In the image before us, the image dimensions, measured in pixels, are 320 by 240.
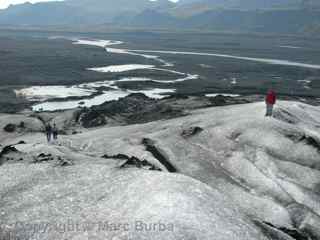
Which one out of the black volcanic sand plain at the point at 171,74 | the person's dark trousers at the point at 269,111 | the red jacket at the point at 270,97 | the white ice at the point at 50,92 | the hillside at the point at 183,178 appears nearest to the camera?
the hillside at the point at 183,178

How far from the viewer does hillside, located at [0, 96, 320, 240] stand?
22812mm

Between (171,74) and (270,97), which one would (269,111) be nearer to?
(270,97)

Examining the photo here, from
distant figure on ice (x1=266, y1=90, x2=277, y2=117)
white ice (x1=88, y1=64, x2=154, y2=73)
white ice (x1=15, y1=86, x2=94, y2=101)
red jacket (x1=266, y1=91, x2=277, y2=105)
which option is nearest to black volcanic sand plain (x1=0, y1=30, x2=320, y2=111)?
white ice (x1=15, y1=86, x2=94, y2=101)

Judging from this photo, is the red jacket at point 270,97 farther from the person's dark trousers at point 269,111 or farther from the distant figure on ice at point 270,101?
the person's dark trousers at point 269,111

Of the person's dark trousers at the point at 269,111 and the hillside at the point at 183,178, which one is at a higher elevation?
the person's dark trousers at the point at 269,111

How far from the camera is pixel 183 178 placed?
26.7m

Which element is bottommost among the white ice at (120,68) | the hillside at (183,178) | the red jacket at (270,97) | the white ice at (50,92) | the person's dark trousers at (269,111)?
the white ice at (120,68)

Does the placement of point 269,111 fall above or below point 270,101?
below

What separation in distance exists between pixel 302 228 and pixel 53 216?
14.6 meters

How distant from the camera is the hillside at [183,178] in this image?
74.8 feet

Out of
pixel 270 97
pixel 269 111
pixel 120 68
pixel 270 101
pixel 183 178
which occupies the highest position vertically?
pixel 270 97

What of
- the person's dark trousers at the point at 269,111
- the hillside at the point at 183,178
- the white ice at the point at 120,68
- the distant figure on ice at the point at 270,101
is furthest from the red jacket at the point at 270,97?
the white ice at the point at 120,68

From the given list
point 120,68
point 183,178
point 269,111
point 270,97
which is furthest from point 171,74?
point 183,178

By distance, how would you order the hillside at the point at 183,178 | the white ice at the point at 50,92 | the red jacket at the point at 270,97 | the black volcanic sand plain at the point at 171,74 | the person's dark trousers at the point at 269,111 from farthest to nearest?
the black volcanic sand plain at the point at 171,74
the white ice at the point at 50,92
the person's dark trousers at the point at 269,111
the red jacket at the point at 270,97
the hillside at the point at 183,178
